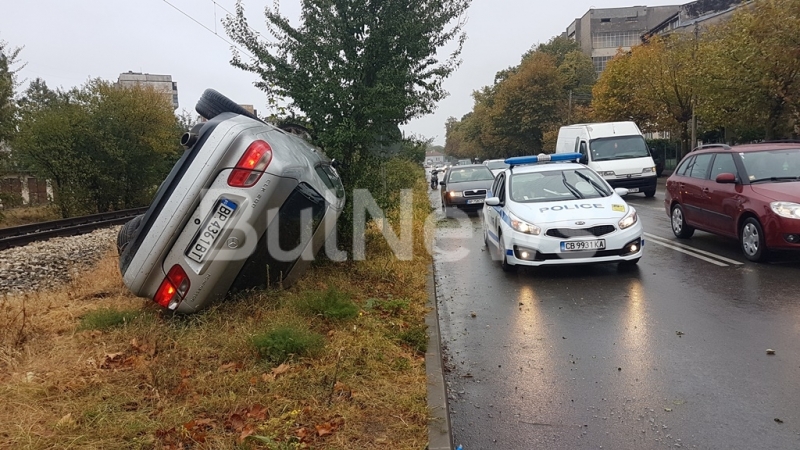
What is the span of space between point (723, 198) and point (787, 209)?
4.68 ft

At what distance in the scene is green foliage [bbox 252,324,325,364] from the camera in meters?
4.56

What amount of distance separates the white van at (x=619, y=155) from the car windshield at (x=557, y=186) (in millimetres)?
9997

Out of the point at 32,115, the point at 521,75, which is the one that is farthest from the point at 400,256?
the point at 521,75

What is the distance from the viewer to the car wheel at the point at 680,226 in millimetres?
10641

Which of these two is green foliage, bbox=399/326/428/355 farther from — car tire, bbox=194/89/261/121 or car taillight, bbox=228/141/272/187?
car tire, bbox=194/89/261/121

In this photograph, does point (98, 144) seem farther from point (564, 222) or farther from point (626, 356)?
point (626, 356)

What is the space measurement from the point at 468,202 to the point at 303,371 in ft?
47.5

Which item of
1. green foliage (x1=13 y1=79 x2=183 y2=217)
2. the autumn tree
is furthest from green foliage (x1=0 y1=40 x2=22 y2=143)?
the autumn tree

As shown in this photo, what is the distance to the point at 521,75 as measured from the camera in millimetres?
53438

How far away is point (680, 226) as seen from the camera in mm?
10742

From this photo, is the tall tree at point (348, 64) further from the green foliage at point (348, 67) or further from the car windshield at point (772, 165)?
the car windshield at point (772, 165)

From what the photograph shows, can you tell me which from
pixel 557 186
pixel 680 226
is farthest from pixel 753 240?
pixel 557 186

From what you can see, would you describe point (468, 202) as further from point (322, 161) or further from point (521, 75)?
point (521, 75)

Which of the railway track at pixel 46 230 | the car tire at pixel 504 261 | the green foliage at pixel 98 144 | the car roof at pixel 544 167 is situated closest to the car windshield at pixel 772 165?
the car roof at pixel 544 167
